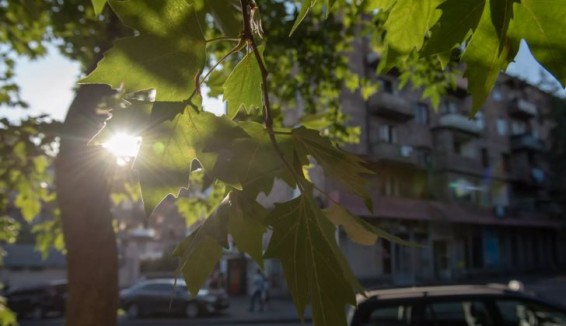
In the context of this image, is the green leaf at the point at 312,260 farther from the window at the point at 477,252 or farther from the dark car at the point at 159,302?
the window at the point at 477,252

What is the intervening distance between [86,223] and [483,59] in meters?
3.94

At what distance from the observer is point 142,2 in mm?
993

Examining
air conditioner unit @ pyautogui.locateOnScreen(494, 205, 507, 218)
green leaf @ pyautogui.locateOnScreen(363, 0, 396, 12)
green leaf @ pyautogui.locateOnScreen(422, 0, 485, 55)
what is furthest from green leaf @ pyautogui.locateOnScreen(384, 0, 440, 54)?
air conditioner unit @ pyautogui.locateOnScreen(494, 205, 507, 218)

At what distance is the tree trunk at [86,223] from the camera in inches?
162

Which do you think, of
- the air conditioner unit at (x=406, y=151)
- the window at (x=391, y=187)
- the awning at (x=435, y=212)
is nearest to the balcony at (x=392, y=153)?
the air conditioner unit at (x=406, y=151)

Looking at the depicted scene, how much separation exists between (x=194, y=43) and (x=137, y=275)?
123 ft

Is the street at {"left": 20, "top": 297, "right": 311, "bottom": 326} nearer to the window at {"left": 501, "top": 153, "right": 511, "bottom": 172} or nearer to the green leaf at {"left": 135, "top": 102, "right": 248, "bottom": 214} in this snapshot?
the green leaf at {"left": 135, "top": 102, "right": 248, "bottom": 214}

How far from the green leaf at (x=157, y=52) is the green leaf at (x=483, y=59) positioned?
57 centimetres

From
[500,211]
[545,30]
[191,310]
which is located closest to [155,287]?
[191,310]

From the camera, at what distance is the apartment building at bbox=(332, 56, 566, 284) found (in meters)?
27.0

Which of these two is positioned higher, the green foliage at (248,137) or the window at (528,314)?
the green foliage at (248,137)

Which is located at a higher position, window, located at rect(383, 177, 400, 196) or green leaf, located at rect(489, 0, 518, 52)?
window, located at rect(383, 177, 400, 196)

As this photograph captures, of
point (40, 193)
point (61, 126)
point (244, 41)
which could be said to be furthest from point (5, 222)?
point (244, 41)

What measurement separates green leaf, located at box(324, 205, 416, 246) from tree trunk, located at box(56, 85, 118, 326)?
130 inches
